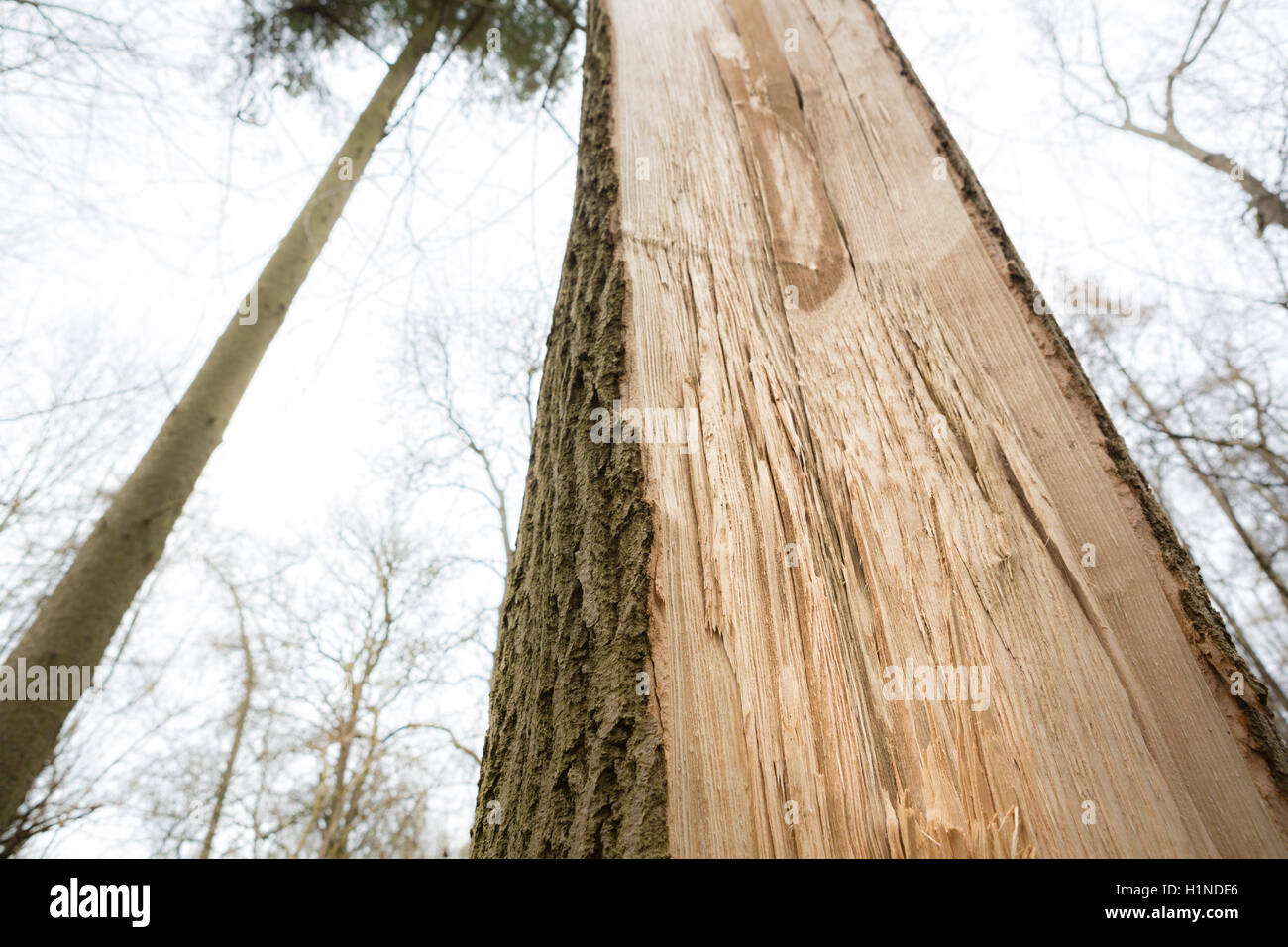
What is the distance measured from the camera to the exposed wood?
22.9 inches

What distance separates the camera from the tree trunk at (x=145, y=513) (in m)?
2.28

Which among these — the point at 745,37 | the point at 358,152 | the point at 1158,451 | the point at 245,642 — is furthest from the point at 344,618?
the point at 1158,451

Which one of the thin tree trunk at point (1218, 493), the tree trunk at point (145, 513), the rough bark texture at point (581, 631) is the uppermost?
the thin tree trunk at point (1218, 493)

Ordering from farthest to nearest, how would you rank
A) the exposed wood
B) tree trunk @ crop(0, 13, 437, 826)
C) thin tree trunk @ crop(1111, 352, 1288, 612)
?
thin tree trunk @ crop(1111, 352, 1288, 612)
tree trunk @ crop(0, 13, 437, 826)
the exposed wood

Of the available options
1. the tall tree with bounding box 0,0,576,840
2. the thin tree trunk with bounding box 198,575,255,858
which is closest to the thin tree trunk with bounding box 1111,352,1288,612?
the tall tree with bounding box 0,0,576,840

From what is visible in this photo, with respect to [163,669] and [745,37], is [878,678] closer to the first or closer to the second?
[745,37]

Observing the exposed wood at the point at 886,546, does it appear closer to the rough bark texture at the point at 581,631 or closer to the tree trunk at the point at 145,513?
the rough bark texture at the point at 581,631

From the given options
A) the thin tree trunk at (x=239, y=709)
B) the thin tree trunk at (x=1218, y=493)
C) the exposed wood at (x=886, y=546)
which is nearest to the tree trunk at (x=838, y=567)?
the exposed wood at (x=886, y=546)

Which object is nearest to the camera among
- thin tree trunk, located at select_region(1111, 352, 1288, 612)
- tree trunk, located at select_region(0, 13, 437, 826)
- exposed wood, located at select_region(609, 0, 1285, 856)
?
exposed wood, located at select_region(609, 0, 1285, 856)

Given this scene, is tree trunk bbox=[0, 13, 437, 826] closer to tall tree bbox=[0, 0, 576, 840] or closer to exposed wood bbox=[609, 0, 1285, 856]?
tall tree bbox=[0, 0, 576, 840]

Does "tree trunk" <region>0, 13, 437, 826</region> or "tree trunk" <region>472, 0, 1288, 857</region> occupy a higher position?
"tree trunk" <region>0, 13, 437, 826</region>

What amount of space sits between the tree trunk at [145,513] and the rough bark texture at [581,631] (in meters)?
2.34

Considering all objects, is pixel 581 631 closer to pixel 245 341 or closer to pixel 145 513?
pixel 145 513

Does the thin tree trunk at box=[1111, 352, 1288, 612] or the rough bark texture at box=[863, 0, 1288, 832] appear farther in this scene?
the thin tree trunk at box=[1111, 352, 1288, 612]
